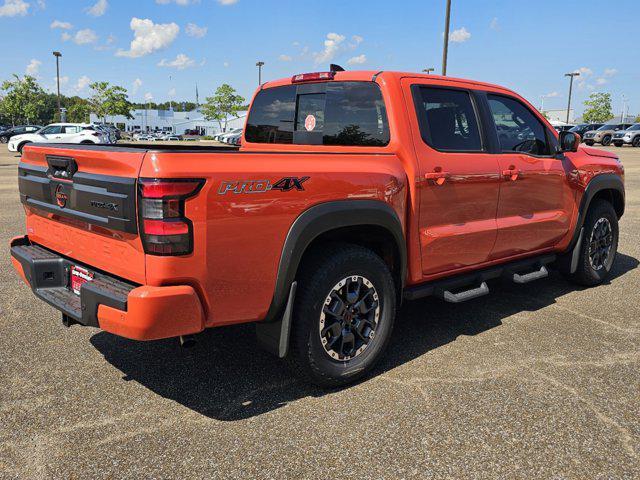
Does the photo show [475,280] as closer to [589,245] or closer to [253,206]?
[589,245]

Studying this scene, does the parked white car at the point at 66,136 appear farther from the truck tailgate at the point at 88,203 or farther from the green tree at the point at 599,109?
the green tree at the point at 599,109

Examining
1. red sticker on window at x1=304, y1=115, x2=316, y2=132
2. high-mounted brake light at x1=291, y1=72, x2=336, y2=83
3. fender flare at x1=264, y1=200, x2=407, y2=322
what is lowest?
fender flare at x1=264, y1=200, x2=407, y2=322

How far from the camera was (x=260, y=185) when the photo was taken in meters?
2.65

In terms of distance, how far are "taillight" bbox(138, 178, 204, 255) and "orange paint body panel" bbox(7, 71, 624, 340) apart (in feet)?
0.04

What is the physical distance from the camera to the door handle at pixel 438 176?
3.52 m

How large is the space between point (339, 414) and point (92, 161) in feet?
6.11

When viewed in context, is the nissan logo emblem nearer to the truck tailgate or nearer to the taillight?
the truck tailgate

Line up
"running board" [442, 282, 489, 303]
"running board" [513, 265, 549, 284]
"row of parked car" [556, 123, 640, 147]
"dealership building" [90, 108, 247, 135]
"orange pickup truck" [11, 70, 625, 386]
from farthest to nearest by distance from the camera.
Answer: "dealership building" [90, 108, 247, 135] → "row of parked car" [556, 123, 640, 147] → "running board" [513, 265, 549, 284] → "running board" [442, 282, 489, 303] → "orange pickup truck" [11, 70, 625, 386]

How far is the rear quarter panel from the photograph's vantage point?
8.12 ft

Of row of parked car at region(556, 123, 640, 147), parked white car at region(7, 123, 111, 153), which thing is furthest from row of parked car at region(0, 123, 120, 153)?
row of parked car at region(556, 123, 640, 147)

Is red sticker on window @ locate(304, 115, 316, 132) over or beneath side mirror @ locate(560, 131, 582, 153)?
over

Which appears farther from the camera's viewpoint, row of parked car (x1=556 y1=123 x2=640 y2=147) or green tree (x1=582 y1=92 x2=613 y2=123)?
green tree (x1=582 y1=92 x2=613 y2=123)

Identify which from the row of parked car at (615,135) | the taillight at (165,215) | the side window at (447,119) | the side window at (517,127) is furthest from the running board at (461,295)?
the row of parked car at (615,135)

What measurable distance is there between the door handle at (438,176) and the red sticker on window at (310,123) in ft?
3.26
